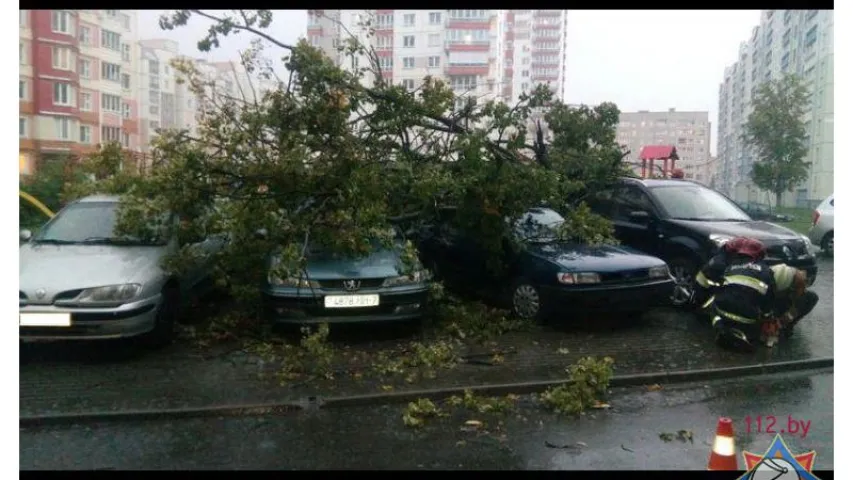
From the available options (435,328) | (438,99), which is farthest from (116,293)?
(438,99)

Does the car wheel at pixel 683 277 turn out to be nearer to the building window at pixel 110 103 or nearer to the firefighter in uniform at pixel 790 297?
the firefighter in uniform at pixel 790 297

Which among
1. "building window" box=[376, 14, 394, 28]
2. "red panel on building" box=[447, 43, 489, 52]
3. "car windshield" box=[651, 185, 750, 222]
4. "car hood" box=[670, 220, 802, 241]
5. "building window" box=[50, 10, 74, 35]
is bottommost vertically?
"car hood" box=[670, 220, 802, 241]

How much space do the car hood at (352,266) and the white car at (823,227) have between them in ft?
27.6

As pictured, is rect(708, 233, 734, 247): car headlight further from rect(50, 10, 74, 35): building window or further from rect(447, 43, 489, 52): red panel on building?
rect(50, 10, 74, 35): building window

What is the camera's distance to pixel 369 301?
714 cm

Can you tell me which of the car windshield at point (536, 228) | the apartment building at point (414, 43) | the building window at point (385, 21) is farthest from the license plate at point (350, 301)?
the building window at point (385, 21)

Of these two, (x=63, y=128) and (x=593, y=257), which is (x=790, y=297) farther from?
(x=63, y=128)

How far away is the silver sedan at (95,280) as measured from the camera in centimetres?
627

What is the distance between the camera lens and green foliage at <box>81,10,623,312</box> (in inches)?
289

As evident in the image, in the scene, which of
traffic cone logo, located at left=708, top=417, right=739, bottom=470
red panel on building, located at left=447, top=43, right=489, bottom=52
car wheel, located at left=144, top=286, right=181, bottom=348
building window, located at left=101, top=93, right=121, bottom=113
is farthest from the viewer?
red panel on building, located at left=447, top=43, right=489, bottom=52

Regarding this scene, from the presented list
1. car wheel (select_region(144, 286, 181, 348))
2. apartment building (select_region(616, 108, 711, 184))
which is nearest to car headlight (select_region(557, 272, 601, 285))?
apartment building (select_region(616, 108, 711, 184))

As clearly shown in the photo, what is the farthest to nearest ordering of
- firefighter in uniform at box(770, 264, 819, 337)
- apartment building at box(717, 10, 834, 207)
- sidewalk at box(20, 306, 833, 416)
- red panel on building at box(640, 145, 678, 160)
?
red panel on building at box(640, 145, 678, 160), apartment building at box(717, 10, 834, 207), firefighter in uniform at box(770, 264, 819, 337), sidewalk at box(20, 306, 833, 416)

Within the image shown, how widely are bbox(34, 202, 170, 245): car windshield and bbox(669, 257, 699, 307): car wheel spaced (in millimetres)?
6584

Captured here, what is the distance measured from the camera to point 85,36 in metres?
7.89
